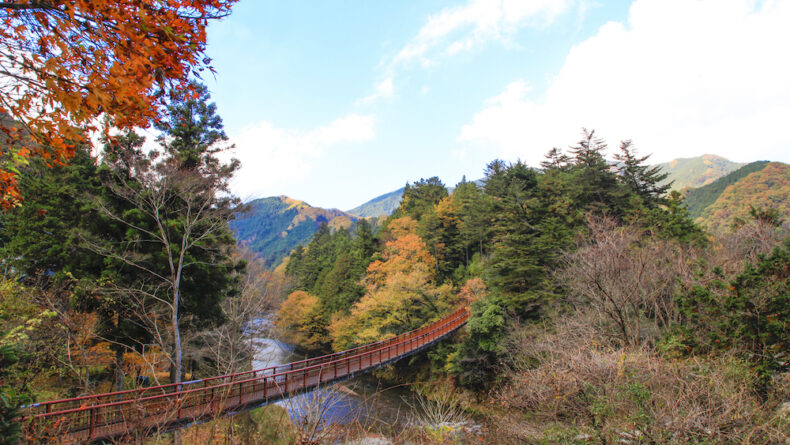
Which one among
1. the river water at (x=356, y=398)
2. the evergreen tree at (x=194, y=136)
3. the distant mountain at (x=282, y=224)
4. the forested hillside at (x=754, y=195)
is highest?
the distant mountain at (x=282, y=224)

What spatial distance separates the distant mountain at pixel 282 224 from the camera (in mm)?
142075

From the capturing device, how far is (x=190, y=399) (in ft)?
24.3

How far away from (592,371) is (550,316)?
31.7 feet

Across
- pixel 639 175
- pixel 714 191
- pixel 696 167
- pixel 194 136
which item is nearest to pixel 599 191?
pixel 639 175

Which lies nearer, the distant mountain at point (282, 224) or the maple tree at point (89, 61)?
the maple tree at point (89, 61)

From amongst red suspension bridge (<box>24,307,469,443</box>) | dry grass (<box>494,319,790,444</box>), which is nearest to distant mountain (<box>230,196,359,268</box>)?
red suspension bridge (<box>24,307,469,443</box>)

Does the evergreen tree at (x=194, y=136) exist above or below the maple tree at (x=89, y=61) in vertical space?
above

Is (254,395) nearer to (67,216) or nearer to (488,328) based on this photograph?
(67,216)

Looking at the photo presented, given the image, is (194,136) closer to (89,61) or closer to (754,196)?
(89,61)

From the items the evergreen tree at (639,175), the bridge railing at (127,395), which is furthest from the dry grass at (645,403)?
the evergreen tree at (639,175)

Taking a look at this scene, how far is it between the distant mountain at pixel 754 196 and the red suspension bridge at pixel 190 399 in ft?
96.5

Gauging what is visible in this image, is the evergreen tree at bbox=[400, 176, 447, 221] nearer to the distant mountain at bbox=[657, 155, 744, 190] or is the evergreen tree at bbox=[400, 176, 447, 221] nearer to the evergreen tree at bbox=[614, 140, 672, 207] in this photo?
the evergreen tree at bbox=[614, 140, 672, 207]

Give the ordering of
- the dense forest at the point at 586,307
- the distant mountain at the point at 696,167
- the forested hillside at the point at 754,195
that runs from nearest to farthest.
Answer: the dense forest at the point at 586,307, the forested hillside at the point at 754,195, the distant mountain at the point at 696,167

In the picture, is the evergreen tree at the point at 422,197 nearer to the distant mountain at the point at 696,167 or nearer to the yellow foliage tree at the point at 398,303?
the yellow foliage tree at the point at 398,303
